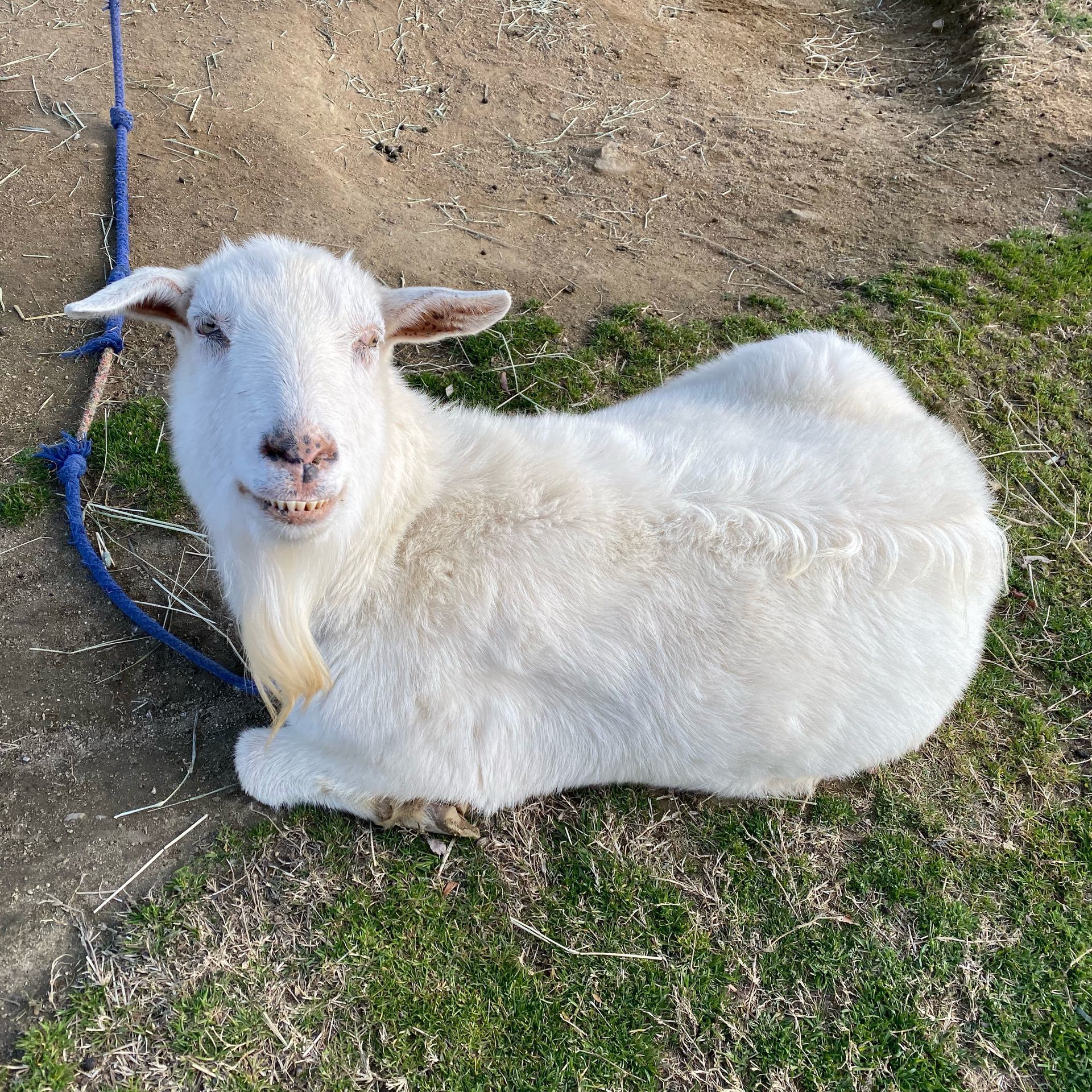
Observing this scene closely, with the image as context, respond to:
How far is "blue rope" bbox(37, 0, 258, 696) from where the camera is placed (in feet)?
11.4

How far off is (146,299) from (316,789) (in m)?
2.00

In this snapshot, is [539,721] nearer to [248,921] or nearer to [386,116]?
[248,921]

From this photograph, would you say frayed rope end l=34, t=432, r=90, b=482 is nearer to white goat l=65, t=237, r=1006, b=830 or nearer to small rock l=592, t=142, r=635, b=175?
white goat l=65, t=237, r=1006, b=830

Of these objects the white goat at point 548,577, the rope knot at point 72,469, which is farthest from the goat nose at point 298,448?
the rope knot at point 72,469

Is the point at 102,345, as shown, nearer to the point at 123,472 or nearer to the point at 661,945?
the point at 123,472

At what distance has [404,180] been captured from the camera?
5.79 m

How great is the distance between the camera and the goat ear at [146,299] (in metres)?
2.31

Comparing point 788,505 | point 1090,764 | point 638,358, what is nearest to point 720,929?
point 788,505

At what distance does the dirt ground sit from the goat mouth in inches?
65.1

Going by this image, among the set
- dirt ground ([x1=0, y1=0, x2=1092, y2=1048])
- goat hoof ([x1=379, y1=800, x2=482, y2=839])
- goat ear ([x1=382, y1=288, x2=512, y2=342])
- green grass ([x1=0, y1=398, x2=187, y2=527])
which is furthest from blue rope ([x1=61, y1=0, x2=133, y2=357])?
goat hoof ([x1=379, y1=800, x2=482, y2=839])

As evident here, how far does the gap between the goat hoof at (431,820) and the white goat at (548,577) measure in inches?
5.0

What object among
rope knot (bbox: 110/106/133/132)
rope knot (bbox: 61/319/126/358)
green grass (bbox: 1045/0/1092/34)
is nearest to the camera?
rope knot (bbox: 61/319/126/358)

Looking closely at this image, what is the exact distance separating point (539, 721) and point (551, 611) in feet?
1.69

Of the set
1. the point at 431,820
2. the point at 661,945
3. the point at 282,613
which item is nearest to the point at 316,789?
the point at 431,820
